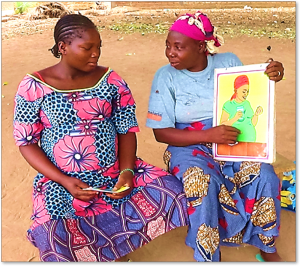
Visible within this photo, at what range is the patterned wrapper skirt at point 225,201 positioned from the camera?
2.00 m

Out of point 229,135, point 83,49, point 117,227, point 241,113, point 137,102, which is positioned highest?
point 83,49

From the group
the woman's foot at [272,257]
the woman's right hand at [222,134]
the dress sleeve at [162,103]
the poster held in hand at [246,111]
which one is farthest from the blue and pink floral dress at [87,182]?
the woman's foot at [272,257]

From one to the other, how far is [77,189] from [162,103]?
29.8 inches

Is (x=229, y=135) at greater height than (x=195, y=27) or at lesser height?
lesser

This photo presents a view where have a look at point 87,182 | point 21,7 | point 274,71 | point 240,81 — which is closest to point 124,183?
point 87,182

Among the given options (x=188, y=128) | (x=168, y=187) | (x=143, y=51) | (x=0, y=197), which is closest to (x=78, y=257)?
(x=168, y=187)

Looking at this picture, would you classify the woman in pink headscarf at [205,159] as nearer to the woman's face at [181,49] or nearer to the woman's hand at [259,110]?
the woman's face at [181,49]

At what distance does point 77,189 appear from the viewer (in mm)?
1937

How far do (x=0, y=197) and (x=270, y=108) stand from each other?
7.35ft

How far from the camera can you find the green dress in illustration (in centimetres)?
220

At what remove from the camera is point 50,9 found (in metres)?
9.76

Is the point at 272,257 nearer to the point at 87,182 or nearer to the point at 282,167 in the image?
the point at 282,167

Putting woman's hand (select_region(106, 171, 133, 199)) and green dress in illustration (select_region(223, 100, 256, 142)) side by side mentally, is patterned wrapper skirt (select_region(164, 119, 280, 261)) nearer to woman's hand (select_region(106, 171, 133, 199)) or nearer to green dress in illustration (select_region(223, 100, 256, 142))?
green dress in illustration (select_region(223, 100, 256, 142))

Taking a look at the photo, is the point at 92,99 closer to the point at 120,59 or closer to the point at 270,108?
the point at 270,108
